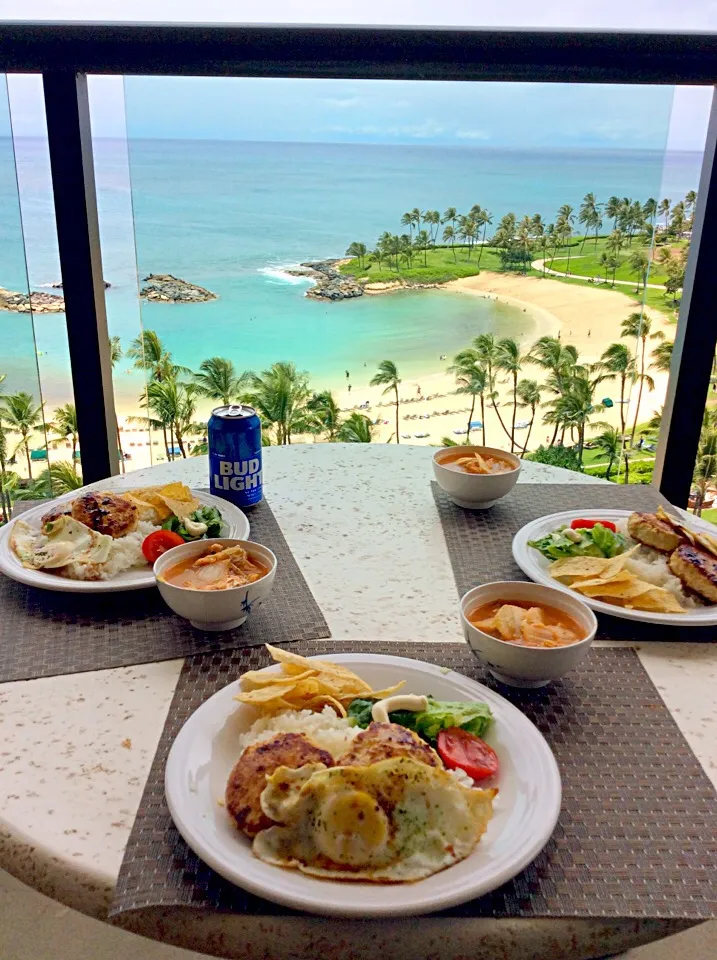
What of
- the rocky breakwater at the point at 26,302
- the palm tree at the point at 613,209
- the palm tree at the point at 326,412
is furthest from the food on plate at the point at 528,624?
the palm tree at the point at 326,412

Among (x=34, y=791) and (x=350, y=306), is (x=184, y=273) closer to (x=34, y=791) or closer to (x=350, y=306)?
(x=350, y=306)

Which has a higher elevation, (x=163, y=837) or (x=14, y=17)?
(x=14, y=17)

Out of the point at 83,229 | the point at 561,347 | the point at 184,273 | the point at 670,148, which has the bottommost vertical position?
the point at 561,347

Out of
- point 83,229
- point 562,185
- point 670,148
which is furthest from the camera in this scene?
point 562,185

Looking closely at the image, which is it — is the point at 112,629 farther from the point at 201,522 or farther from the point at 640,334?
the point at 640,334

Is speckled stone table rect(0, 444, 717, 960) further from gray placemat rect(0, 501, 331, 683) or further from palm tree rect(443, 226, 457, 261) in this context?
palm tree rect(443, 226, 457, 261)

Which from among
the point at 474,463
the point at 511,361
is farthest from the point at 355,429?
the point at 474,463

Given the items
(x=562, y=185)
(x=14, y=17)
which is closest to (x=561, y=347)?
(x=562, y=185)
